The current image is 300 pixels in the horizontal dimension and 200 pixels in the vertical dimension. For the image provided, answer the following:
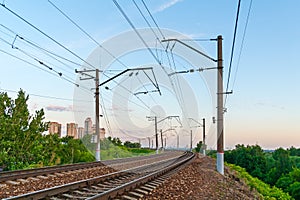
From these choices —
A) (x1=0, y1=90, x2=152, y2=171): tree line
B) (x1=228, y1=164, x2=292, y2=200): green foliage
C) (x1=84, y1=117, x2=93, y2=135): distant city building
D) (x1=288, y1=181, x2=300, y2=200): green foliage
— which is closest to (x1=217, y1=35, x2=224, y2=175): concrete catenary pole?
(x1=228, y1=164, x2=292, y2=200): green foliage

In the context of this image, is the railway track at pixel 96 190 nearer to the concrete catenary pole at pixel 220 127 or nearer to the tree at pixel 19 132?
the concrete catenary pole at pixel 220 127

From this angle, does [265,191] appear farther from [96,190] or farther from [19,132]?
[19,132]

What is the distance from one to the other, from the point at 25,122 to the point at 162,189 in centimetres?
1287

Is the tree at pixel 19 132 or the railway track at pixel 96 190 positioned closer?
the railway track at pixel 96 190

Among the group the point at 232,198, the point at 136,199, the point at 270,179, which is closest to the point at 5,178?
the point at 136,199

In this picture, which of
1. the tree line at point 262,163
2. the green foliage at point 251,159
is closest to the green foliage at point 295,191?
the tree line at point 262,163

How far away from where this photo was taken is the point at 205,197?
33.0 ft

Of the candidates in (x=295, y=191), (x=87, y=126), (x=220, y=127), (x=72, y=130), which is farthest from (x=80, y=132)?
(x=295, y=191)

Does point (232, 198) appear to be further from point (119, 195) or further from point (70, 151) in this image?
point (70, 151)

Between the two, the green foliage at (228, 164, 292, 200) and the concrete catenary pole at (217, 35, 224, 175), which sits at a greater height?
the concrete catenary pole at (217, 35, 224, 175)

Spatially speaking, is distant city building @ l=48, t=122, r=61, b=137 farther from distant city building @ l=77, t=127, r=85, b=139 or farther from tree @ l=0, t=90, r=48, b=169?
distant city building @ l=77, t=127, r=85, b=139

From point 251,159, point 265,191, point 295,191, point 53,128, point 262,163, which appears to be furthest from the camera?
point 262,163

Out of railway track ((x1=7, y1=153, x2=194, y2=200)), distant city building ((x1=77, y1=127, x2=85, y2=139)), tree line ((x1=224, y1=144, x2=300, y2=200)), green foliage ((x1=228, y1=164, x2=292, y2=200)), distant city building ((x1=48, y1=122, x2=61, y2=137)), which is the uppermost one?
distant city building ((x1=48, y1=122, x2=61, y2=137))

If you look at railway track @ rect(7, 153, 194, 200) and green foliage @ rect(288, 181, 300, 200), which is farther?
green foliage @ rect(288, 181, 300, 200)
